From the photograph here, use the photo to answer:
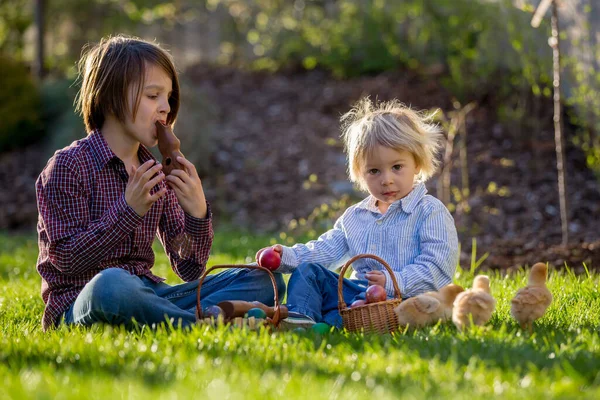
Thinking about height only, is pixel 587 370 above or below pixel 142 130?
below

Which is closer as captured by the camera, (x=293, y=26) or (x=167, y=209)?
(x=167, y=209)

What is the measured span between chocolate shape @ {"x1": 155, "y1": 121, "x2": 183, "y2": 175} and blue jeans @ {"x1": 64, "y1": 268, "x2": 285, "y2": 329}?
52cm

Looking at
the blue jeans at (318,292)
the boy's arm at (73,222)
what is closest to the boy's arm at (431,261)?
the blue jeans at (318,292)

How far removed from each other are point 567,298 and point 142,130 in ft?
7.27

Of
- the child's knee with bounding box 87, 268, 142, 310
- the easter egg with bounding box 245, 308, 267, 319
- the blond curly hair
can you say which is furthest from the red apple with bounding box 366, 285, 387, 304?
the child's knee with bounding box 87, 268, 142, 310

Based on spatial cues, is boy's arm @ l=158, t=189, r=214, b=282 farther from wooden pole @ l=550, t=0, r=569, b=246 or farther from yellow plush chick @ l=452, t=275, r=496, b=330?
wooden pole @ l=550, t=0, r=569, b=246

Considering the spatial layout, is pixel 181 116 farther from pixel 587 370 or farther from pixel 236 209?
pixel 587 370

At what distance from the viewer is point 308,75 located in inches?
524

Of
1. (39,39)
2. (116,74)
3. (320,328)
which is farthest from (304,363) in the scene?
(39,39)

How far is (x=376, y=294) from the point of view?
11.2 ft

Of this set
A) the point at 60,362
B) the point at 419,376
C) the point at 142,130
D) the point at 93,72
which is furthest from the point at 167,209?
the point at 419,376

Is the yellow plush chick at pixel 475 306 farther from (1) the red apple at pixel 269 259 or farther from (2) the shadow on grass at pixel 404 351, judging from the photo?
(1) the red apple at pixel 269 259

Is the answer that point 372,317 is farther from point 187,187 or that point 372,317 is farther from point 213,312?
point 187,187

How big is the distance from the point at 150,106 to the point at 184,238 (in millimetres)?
637
